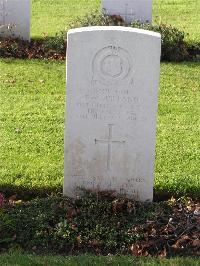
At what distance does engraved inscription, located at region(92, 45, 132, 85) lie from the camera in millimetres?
5691

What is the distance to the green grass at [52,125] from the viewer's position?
662 centimetres

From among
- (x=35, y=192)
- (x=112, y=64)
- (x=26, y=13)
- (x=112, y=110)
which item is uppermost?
(x=26, y=13)

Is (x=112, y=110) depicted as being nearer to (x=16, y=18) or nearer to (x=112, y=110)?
(x=112, y=110)

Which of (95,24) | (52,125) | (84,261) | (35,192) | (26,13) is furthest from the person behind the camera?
(26,13)

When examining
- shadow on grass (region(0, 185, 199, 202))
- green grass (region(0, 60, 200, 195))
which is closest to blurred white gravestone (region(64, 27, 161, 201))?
shadow on grass (region(0, 185, 199, 202))

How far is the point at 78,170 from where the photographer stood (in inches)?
237

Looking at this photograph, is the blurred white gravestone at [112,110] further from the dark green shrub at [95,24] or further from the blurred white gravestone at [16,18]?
the blurred white gravestone at [16,18]

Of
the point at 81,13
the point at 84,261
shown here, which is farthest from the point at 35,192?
the point at 81,13

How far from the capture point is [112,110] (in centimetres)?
584

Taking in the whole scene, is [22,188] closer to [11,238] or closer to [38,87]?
[11,238]

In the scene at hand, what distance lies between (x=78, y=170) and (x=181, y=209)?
984mm

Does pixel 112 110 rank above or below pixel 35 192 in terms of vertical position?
above

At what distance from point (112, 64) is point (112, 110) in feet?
1.36

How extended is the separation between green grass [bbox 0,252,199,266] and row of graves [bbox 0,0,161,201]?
95cm
